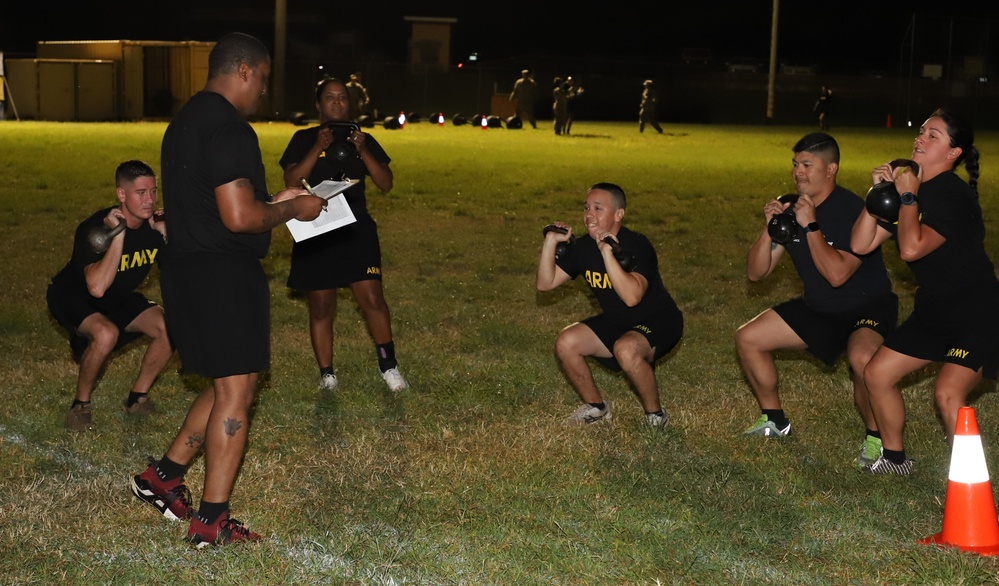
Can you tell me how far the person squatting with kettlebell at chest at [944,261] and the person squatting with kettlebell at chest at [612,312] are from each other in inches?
52.8

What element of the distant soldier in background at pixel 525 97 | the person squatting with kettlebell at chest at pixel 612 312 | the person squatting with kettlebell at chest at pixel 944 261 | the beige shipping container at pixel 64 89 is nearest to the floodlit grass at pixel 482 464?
the person squatting with kettlebell at chest at pixel 612 312

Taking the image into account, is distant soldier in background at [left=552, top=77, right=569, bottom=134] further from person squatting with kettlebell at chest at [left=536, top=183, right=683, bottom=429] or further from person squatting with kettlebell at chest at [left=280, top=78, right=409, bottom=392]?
person squatting with kettlebell at chest at [left=536, top=183, right=683, bottom=429]

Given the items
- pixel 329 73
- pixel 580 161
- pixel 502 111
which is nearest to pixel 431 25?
pixel 329 73

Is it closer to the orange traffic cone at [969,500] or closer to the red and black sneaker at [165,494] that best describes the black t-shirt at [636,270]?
the orange traffic cone at [969,500]

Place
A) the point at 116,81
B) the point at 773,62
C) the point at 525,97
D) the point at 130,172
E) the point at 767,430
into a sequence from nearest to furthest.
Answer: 1. the point at 130,172
2. the point at 767,430
3. the point at 525,97
4. the point at 116,81
5. the point at 773,62

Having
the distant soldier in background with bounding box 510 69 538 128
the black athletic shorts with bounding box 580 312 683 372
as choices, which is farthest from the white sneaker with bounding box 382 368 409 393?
the distant soldier in background with bounding box 510 69 538 128

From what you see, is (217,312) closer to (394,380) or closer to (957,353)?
(394,380)

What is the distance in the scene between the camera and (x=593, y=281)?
6645mm

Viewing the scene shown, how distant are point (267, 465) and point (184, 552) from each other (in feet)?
3.72

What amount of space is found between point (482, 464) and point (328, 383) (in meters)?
1.86

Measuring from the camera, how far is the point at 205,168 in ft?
14.4

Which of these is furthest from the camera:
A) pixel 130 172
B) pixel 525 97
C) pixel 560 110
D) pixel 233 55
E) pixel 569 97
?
pixel 525 97

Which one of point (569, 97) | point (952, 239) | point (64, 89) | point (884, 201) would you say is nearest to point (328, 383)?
point (884, 201)

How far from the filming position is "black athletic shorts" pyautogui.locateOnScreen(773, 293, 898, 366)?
20.4ft
